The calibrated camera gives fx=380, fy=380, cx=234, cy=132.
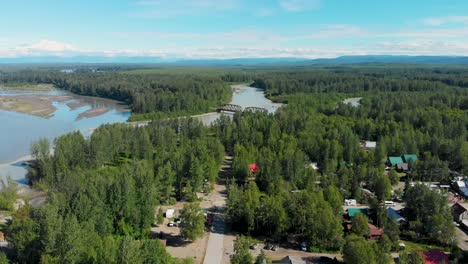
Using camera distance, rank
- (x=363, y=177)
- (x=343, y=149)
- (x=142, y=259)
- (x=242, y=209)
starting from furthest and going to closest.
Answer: (x=343, y=149) < (x=363, y=177) < (x=242, y=209) < (x=142, y=259)

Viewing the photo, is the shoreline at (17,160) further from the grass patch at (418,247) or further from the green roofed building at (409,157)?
the green roofed building at (409,157)

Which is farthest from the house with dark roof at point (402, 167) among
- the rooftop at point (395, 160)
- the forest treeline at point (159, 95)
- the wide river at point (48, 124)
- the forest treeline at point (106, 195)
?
the forest treeline at point (159, 95)

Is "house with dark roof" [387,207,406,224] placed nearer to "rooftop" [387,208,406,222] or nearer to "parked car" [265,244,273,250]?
"rooftop" [387,208,406,222]

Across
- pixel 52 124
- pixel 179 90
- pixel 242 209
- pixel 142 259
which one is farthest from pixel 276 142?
pixel 179 90

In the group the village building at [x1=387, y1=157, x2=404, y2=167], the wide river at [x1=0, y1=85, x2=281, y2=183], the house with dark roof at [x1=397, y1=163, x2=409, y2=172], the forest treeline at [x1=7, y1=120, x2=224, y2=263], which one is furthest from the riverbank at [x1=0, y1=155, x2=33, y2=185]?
the house with dark roof at [x1=397, y1=163, x2=409, y2=172]

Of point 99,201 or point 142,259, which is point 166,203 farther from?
point 142,259

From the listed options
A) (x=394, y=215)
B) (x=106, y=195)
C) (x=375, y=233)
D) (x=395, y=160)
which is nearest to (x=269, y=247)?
(x=375, y=233)
